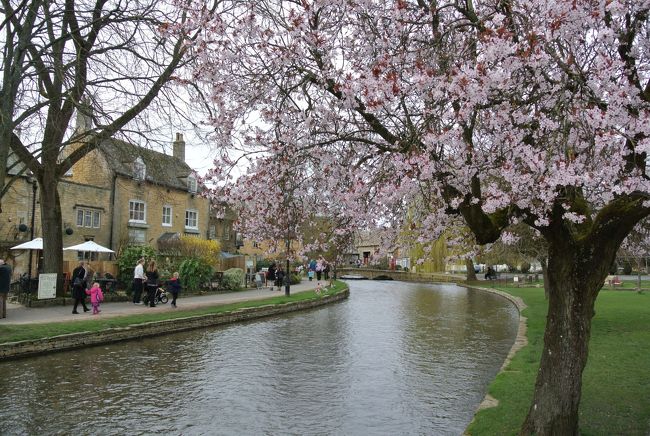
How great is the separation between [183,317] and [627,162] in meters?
13.9

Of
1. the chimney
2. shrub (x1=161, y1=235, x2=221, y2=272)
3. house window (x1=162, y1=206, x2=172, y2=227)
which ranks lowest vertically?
shrub (x1=161, y1=235, x2=221, y2=272)

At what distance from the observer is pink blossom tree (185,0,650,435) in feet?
16.8

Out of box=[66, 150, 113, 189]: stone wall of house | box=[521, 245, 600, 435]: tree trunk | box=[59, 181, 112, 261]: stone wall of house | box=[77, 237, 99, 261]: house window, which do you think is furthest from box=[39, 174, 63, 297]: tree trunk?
box=[521, 245, 600, 435]: tree trunk

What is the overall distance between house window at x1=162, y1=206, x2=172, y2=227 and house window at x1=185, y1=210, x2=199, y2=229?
2.03 metres

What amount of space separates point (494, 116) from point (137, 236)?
112 feet

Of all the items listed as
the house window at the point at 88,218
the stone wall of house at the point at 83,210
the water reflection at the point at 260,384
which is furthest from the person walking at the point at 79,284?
the house window at the point at 88,218

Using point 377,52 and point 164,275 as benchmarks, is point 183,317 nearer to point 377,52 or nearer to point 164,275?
point 164,275

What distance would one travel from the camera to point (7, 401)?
8.30 meters

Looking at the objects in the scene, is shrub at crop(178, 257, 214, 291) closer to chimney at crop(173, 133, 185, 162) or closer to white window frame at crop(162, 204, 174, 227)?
white window frame at crop(162, 204, 174, 227)

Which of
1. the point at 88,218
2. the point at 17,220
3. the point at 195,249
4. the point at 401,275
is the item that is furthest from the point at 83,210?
the point at 401,275

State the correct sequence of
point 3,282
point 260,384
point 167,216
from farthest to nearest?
point 167,216, point 3,282, point 260,384

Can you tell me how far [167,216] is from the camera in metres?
39.6

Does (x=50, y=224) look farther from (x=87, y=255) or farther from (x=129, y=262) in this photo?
(x=87, y=255)

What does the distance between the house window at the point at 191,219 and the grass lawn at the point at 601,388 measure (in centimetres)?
3201
